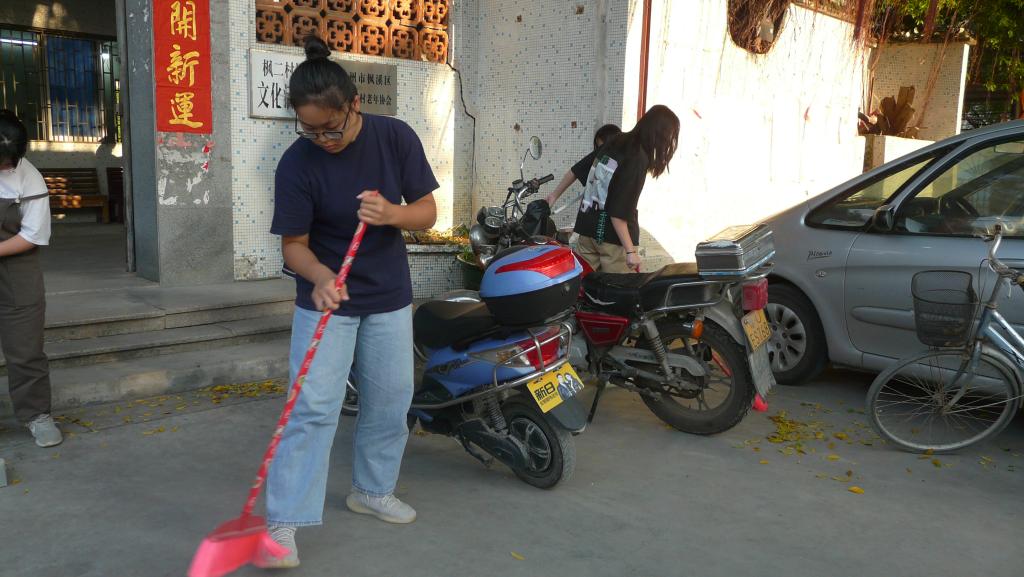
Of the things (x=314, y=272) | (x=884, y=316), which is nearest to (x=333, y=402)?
(x=314, y=272)

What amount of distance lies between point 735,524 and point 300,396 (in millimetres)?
1923

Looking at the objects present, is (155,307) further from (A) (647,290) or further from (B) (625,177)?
(A) (647,290)

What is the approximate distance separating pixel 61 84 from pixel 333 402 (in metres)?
10.9

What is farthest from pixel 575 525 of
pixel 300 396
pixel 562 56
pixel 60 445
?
pixel 562 56

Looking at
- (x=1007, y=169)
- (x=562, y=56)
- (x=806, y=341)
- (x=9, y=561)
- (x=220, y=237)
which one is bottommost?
(x=9, y=561)

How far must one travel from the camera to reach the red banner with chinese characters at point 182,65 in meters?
6.54

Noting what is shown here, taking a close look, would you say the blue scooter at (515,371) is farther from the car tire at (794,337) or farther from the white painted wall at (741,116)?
the white painted wall at (741,116)

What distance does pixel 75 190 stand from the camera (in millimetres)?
11781

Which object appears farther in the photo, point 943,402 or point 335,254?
point 943,402

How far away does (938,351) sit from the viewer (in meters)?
4.57

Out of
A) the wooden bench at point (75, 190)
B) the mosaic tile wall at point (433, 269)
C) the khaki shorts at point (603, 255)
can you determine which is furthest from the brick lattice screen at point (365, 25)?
the wooden bench at point (75, 190)

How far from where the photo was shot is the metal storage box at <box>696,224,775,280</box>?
439 cm

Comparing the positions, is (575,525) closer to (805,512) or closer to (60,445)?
(805,512)

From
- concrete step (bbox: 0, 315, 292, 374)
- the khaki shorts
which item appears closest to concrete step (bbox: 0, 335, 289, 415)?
concrete step (bbox: 0, 315, 292, 374)
